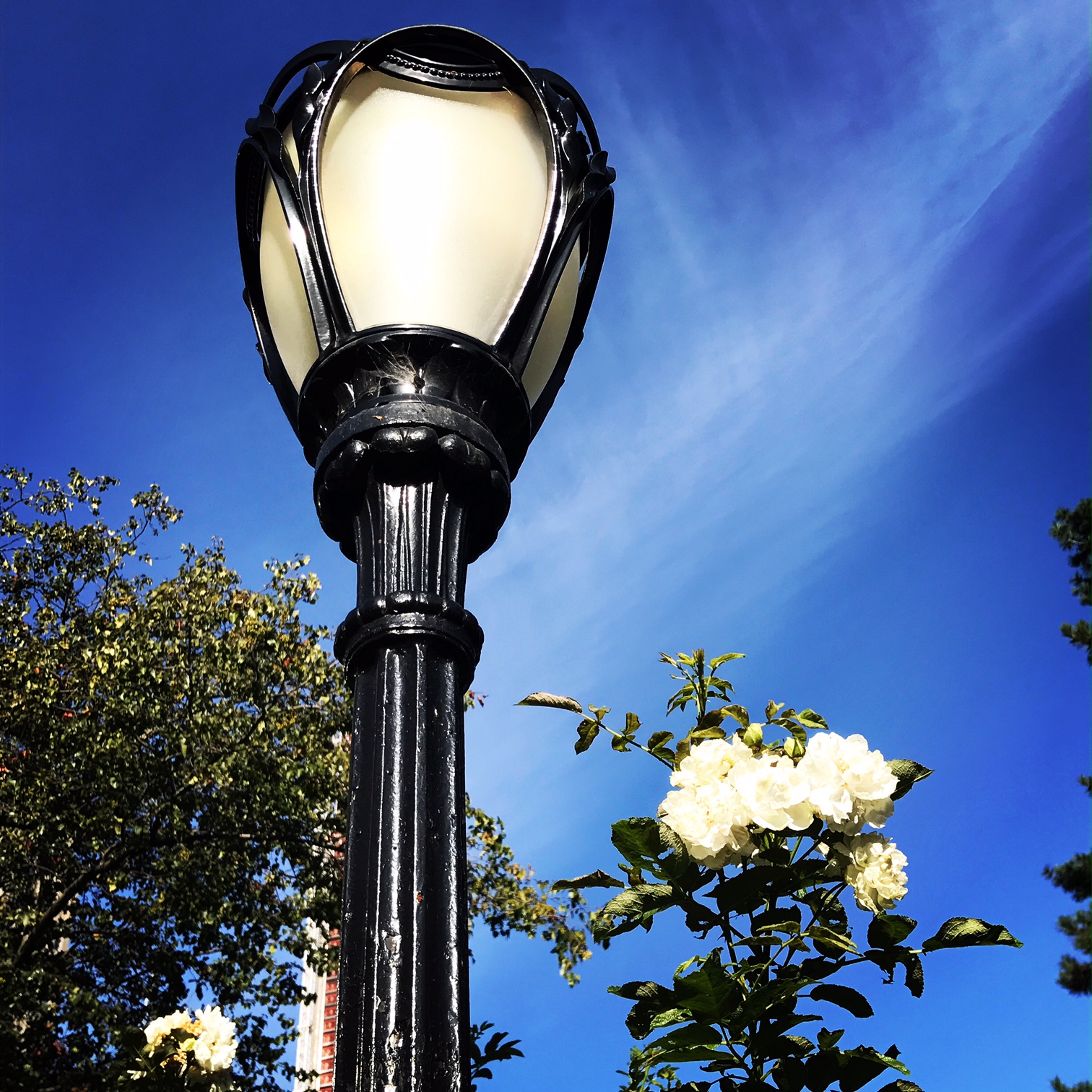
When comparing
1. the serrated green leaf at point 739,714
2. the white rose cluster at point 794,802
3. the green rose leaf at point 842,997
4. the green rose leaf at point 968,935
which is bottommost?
the green rose leaf at point 842,997

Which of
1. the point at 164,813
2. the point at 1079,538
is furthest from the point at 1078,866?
the point at 164,813

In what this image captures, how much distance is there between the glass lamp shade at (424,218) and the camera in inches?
60.4

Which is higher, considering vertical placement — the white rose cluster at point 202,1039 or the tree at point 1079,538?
the tree at point 1079,538

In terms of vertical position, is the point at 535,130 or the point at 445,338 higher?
the point at 535,130

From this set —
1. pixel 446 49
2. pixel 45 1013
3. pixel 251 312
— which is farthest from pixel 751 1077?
pixel 45 1013

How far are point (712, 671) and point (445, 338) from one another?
0.65 meters

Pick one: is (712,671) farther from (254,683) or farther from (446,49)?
(254,683)

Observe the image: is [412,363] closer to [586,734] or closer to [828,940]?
[586,734]

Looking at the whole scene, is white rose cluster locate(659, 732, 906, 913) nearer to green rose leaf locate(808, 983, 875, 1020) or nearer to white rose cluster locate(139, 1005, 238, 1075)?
green rose leaf locate(808, 983, 875, 1020)

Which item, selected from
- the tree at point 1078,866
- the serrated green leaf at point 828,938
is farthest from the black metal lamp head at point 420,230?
the tree at point 1078,866

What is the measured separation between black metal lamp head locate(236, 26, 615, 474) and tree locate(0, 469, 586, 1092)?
6.57m

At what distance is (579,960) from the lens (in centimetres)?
895

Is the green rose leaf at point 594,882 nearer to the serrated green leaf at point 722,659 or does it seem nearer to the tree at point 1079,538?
the serrated green leaf at point 722,659

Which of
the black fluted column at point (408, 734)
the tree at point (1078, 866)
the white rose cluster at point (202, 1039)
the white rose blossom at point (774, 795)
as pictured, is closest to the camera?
the black fluted column at point (408, 734)
